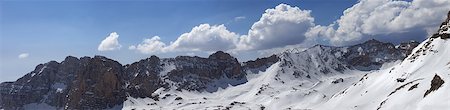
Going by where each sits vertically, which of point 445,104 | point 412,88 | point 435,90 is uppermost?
point 412,88

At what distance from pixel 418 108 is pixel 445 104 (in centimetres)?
2130

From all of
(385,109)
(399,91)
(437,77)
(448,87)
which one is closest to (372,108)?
(399,91)

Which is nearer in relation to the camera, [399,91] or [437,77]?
[437,77]

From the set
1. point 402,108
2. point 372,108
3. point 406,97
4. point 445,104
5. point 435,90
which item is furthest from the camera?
point 372,108

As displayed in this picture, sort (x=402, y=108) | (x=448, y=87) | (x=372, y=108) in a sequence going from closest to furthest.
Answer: (x=448, y=87), (x=402, y=108), (x=372, y=108)

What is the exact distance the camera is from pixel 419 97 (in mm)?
151250

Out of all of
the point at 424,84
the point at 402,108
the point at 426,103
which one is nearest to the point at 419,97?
the point at 402,108

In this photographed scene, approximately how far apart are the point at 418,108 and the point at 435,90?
5844 mm

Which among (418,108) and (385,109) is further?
(385,109)

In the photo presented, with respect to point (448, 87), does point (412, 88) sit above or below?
above

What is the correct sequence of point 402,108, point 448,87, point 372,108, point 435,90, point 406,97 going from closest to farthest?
point 448,87
point 435,90
point 402,108
point 406,97
point 372,108

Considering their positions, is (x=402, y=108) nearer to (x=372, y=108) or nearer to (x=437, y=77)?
(x=437, y=77)

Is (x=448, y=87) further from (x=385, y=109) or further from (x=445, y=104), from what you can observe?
(x=385, y=109)

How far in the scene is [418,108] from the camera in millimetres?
130125
